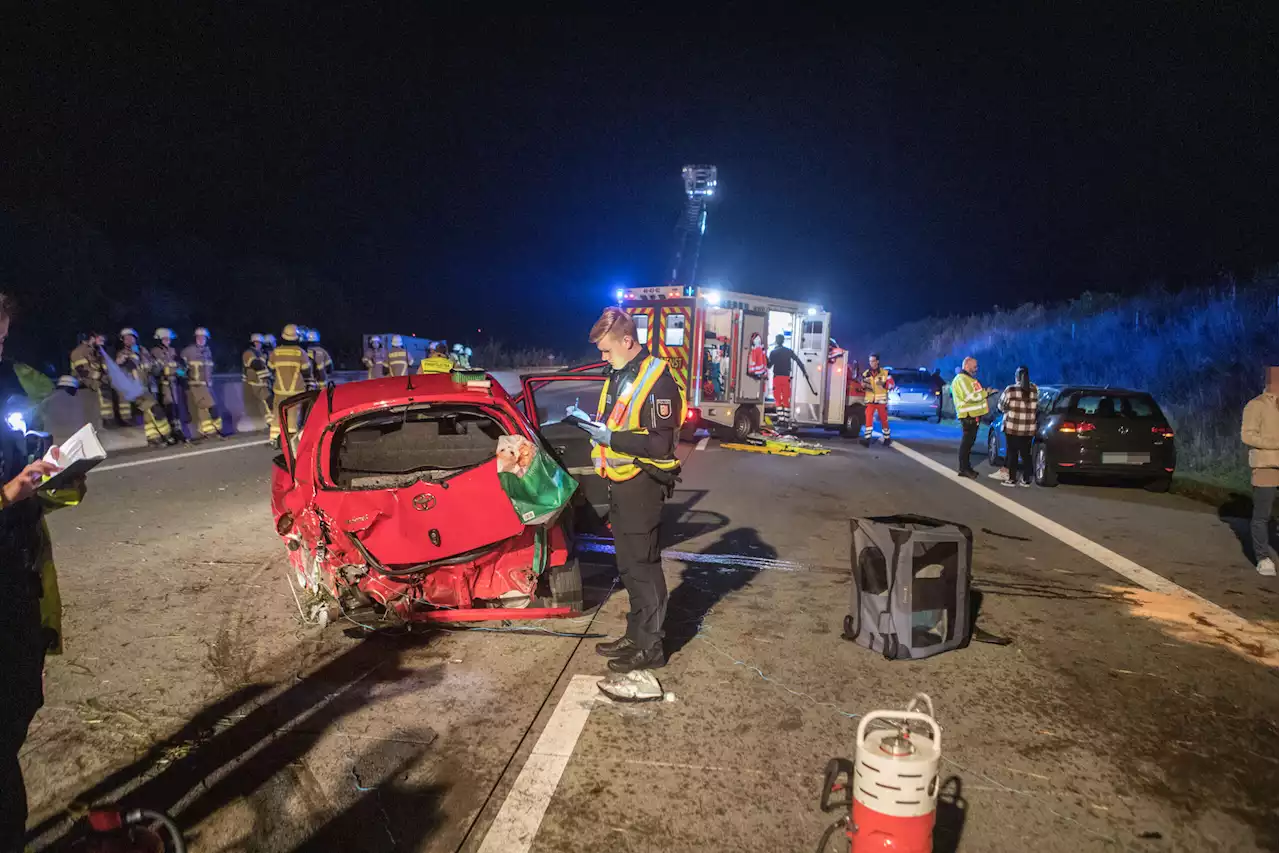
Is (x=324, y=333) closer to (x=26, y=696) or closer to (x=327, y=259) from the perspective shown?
(x=327, y=259)

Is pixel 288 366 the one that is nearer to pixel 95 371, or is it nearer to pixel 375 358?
pixel 95 371

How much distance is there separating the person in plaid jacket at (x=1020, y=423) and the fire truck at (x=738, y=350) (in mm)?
5085

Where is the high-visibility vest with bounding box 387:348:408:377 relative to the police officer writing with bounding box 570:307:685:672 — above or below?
above

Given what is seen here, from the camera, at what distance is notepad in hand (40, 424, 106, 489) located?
228 centimetres

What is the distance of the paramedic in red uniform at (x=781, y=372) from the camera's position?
15.1m

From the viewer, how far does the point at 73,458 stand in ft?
7.76

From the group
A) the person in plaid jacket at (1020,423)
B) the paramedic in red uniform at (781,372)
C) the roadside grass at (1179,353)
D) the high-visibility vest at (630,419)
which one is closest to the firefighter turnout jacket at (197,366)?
the paramedic in red uniform at (781,372)

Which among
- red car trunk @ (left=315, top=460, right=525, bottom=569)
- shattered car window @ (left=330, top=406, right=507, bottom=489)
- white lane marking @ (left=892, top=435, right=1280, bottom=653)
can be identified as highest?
shattered car window @ (left=330, top=406, right=507, bottom=489)

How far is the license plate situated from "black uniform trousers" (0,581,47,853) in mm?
11292

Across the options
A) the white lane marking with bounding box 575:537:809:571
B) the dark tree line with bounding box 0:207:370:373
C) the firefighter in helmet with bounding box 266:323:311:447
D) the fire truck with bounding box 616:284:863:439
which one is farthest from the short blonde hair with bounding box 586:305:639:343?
the dark tree line with bounding box 0:207:370:373

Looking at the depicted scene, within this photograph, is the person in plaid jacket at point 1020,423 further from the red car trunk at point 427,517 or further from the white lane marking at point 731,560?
the red car trunk at point 427,517

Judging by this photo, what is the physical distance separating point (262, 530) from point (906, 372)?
18954 millimetres

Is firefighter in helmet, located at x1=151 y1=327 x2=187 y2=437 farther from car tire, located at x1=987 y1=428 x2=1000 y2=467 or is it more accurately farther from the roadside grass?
the roadside grass

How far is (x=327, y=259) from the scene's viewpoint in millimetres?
57938
